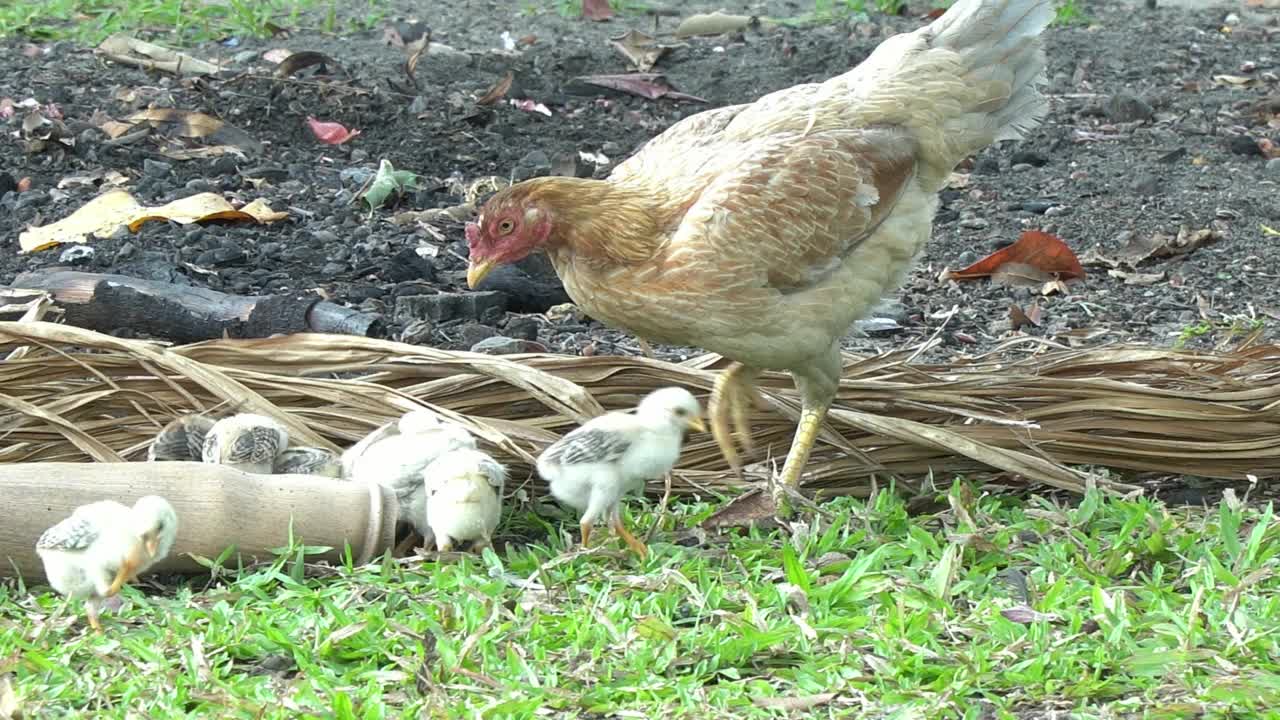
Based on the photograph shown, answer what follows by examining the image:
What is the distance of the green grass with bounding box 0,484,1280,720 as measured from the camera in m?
3.24

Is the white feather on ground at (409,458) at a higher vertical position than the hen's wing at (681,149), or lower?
lower

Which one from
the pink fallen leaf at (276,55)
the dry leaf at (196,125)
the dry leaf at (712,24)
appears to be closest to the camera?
the dry leaf at (196,125)

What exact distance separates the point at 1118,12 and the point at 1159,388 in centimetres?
663

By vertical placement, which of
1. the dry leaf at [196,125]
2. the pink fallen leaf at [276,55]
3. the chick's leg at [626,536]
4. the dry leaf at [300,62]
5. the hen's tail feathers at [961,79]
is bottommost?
the pink fallen leaf at [276,55]

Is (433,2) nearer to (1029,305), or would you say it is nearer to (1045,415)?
Result: (1029,305)

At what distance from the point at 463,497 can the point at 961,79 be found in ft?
6.66

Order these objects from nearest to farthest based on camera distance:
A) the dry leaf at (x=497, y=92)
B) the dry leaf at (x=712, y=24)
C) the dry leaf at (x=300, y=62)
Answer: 1. the dry leaf at (x=497, y=92)
2. the dry leaf at (x=300, y=62)
3. the dry leaf at (x=712, y=24)

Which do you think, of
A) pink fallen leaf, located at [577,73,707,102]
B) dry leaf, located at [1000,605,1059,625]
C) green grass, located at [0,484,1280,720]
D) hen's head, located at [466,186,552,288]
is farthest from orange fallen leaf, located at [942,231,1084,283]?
dry leaf, located at [1000,605,1059,625]

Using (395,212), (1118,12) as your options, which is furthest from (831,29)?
(395,212)

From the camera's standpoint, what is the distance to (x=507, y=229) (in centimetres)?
439

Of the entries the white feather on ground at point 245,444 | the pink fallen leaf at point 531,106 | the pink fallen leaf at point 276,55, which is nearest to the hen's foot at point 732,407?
the white feather on ground at point 245,444

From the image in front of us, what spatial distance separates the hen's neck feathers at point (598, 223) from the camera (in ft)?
14.4

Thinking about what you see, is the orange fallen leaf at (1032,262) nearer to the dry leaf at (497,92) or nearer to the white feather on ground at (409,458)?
the white feather on ground at (409,458)

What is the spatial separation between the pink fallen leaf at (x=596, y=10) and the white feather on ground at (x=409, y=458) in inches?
256
